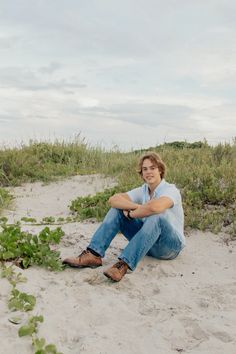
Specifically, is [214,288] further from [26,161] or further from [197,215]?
[26,161]

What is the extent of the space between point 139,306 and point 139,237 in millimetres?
758

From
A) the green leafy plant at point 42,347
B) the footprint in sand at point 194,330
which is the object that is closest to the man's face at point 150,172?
the footprint in sand at point 194,330

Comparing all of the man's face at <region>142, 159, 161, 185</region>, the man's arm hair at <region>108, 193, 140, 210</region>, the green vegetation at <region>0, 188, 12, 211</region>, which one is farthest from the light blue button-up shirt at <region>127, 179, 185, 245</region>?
the green vegetation at <region>0, 188, 12, 211</region>

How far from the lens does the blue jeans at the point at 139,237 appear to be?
5100 millimetres

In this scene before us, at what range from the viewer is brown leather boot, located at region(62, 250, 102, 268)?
5.25m

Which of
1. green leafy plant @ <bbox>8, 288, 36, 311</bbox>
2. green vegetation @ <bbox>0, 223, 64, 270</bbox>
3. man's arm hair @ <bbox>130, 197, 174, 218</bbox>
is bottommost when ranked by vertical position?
green leafy plant @ <bbox>8, 288, 36, 311</bbox>

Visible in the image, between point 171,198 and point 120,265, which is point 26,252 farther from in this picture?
point 171,198

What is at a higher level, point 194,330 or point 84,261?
point 84,261

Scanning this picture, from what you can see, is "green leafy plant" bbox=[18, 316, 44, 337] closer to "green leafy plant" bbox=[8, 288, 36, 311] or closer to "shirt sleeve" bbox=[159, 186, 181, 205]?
"green leafy plant" bbox=[8, 288, 36, 311]

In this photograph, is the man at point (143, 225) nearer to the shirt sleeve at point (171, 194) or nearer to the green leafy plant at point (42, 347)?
the shirt sleeve at point (171, 194)

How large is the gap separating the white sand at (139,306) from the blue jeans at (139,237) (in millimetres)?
215

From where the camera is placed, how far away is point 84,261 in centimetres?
Result: 525

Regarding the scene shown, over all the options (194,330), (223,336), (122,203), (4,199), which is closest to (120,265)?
(122,203)

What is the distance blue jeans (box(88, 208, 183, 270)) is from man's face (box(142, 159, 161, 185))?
18.1 inches
